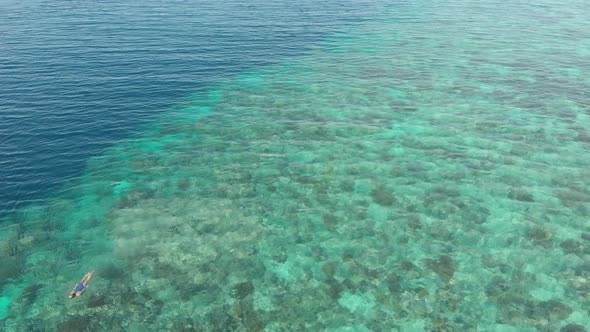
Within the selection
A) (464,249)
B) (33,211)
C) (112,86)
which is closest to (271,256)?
(464,249)

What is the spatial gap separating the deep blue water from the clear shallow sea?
1.13ft

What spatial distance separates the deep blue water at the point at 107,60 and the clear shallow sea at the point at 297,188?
0.35 meters

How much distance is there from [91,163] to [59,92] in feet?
55.5

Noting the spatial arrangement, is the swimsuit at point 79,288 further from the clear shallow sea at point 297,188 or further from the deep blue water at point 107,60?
the deep blue water at point 107,60

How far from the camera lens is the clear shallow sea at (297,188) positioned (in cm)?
2180

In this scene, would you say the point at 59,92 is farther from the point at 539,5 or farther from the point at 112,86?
the point at 539,5

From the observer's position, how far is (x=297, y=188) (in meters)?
30.9

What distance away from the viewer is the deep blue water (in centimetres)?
3619

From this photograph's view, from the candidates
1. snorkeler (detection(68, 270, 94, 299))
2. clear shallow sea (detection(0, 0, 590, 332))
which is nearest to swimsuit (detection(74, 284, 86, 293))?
snorkeler (detection(68, 270, 94, 299))

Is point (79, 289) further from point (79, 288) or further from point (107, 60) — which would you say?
point (107, 60)

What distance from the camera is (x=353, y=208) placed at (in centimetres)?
2856

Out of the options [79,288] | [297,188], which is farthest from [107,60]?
[79,288]

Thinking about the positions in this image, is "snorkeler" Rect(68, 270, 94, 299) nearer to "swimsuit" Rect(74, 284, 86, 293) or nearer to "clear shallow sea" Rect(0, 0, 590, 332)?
"swimsuit" Rect(74, 284, 86, 293)

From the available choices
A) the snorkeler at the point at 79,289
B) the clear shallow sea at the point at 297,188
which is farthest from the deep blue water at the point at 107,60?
the snorkeler at the point at 79,289
